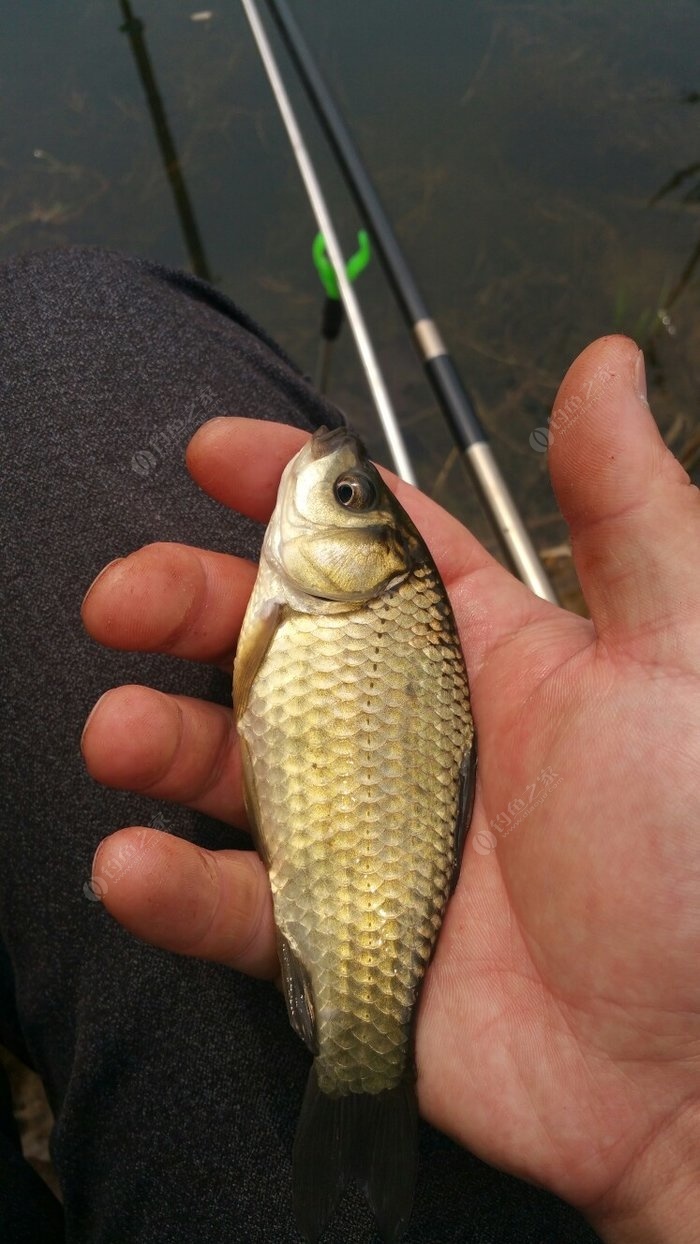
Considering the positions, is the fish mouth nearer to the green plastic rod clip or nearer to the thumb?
the thumb

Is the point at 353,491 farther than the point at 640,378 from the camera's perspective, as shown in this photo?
Yes

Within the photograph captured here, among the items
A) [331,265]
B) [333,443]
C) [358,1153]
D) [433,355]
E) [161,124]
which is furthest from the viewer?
[161,124]

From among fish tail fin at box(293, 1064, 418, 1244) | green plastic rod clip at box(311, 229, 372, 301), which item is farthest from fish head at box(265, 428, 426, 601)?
green plastic rod clip at box(311, 229, 372, 301)

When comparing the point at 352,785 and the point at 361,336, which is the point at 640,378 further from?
the point at 361,336

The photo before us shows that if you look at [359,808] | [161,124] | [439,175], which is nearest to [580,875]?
[359,808]

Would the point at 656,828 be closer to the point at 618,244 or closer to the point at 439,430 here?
the point at 439,430
